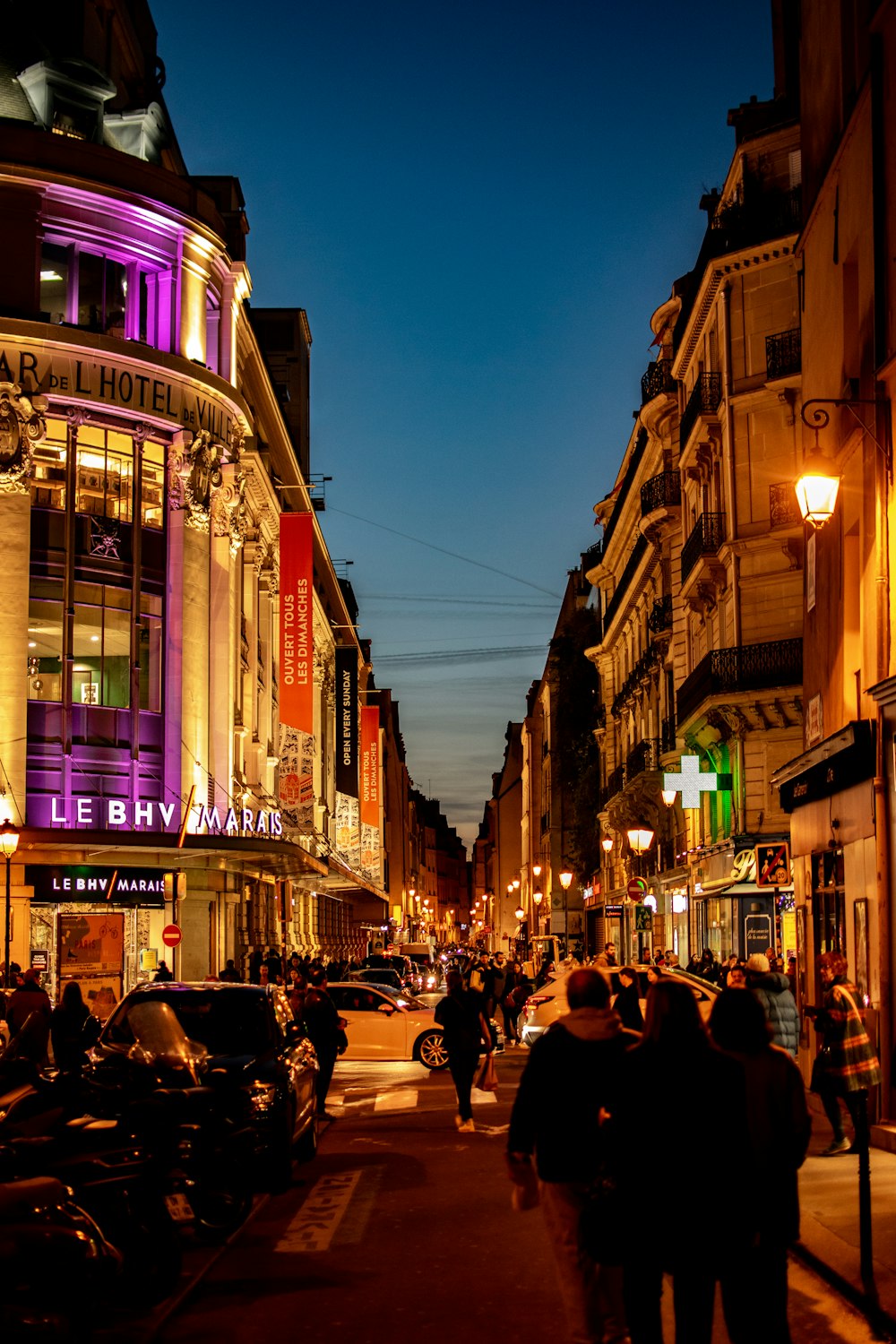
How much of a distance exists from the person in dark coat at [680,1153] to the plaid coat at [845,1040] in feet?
22.5

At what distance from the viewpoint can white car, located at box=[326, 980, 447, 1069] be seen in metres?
29.2

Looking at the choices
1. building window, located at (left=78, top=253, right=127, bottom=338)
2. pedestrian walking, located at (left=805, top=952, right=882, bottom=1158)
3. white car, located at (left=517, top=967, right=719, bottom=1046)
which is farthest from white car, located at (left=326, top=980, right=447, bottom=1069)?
building window, located at (left=78, top=253, right=127, bottom=338)

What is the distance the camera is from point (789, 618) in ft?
127

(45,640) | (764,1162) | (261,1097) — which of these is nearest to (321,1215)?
(261,1097)

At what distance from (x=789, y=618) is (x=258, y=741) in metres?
19.1

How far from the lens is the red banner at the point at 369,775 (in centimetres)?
8338

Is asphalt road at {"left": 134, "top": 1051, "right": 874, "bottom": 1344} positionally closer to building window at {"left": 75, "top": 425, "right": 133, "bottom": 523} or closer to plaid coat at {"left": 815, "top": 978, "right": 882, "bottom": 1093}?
plaid coat at {"left": 815, "top": 978, "right": 882, "bottom": 1093}

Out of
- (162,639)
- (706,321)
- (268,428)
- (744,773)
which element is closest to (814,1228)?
(744,773)

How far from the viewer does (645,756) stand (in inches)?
2322

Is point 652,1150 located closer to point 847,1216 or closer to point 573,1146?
point 573,1146

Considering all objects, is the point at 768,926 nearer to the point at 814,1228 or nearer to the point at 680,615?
the point at 680,615

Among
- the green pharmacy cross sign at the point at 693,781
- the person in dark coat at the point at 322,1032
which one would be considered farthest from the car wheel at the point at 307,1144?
the green pharmacy cross sign at the point at 693,781

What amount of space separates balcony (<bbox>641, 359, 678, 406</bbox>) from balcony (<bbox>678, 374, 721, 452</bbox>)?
18.5 ft

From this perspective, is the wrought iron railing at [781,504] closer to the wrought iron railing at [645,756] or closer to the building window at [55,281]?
the building window at [55,281]
